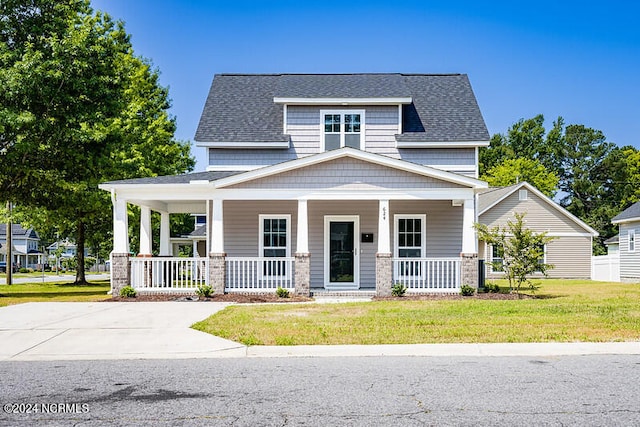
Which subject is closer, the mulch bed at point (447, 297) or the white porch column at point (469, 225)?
the mulch bed at point (447, 297)

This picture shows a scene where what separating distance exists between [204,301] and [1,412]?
36.4 ft

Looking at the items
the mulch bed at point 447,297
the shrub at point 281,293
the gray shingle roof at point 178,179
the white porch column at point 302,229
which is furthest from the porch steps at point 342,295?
the gray shingle roof at point 178,179

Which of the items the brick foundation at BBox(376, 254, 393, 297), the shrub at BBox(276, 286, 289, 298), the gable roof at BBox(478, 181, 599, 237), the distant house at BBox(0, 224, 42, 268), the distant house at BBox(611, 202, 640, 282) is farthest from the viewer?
the distant house at BBox(0, 224, 42, 268)

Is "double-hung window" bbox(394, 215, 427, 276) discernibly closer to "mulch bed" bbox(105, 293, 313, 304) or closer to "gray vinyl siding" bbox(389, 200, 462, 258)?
"gray vinyl siding" bbox(389, 200, 462, 258)

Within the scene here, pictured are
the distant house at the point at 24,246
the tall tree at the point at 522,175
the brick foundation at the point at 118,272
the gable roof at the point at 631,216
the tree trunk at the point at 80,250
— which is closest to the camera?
the brick foundation at the point at 118,272

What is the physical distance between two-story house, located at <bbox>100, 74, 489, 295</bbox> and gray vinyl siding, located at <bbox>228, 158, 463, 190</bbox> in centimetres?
3

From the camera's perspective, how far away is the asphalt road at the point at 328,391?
217 inches

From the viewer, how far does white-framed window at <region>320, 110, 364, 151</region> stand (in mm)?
20672

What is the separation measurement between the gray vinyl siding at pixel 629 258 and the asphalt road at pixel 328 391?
79.2 ft

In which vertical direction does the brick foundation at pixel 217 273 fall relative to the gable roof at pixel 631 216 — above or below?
below

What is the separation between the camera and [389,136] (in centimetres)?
2073

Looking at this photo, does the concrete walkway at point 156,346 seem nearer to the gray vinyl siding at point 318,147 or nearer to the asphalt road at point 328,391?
the asphalt road at point 328,391

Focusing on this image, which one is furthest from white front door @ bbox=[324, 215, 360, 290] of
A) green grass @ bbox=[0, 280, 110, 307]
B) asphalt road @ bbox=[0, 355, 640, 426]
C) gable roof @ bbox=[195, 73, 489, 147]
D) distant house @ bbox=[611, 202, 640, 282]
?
distant house @ bbox=[611, 202, 640, 282]

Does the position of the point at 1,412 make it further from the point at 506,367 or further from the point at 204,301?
the point at 204,301
